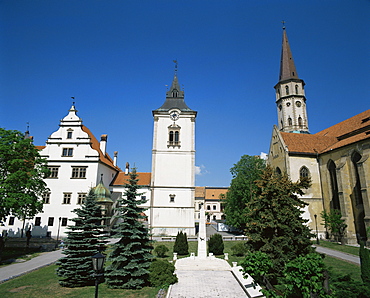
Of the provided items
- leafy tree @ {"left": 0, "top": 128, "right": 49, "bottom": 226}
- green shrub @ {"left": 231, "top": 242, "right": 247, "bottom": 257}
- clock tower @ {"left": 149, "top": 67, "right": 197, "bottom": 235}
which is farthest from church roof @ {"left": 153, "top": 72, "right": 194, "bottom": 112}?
green shrub @ {"left": 231, "top": 242, "right": 247, "bottom": 257}

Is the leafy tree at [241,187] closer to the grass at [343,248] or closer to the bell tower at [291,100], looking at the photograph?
the grass at [343,248]

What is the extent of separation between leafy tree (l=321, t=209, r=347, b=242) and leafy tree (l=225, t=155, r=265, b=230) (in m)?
9.88

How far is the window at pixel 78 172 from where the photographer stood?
111 ft

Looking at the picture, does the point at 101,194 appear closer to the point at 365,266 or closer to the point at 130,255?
the point at 130,255

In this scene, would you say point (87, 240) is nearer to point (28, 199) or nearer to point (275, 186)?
point (28, 199)

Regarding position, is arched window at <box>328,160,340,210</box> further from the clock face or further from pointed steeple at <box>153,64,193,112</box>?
the clock face

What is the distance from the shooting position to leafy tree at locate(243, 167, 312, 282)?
14.2 meters

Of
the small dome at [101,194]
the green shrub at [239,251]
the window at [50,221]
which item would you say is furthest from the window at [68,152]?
the green shrub at [239,251]

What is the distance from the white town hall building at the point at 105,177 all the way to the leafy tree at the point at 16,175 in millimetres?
11242

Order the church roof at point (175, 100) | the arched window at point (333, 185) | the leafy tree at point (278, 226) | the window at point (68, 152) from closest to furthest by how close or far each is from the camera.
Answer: the leafy tree at point (278, 226), the arched window at point (333, 185), the window at point (68, 152), the church roof at point (175, 100)

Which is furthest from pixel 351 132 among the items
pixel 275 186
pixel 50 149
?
pixel 50 149

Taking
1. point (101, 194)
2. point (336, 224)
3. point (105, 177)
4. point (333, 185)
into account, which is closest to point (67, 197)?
point (101, 194)

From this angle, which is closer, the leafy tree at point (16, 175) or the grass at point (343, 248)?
the leafy tree at point (16, 175)

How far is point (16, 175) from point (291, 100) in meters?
50.3
